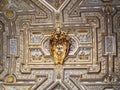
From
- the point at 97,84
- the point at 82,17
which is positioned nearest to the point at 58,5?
the point at 82,17

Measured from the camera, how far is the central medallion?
16.4 ft

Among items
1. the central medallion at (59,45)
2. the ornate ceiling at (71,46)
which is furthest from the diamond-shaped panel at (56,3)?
the central medallion at (59,45)

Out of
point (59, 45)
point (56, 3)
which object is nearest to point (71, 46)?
point (59, 45)

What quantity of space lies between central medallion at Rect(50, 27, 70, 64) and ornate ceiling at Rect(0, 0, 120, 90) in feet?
0.18

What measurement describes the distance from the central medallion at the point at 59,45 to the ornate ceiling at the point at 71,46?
0.18 ft

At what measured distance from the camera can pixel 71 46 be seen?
16.5 feet

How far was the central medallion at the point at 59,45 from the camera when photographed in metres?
4.99

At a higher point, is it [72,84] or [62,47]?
[62,47]

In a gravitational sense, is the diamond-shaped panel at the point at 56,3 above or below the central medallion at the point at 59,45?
above

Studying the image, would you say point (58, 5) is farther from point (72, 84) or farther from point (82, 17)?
point (72, 84)

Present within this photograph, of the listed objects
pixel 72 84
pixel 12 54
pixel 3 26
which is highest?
pixel 3 26

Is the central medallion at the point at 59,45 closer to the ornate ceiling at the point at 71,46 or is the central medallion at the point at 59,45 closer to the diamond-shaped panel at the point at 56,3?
the ornate ceiling at the point at 71,46

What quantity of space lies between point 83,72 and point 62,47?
37cm

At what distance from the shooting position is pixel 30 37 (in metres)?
5.10
